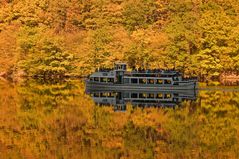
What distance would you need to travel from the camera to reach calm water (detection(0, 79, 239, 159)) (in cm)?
2208

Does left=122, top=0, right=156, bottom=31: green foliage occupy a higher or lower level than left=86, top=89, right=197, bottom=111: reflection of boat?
higher

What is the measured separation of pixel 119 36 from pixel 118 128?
160ft

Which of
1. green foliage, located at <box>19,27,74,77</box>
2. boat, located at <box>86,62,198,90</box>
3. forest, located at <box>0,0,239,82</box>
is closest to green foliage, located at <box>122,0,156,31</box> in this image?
forest, located at <box>0,0,239,82</box>

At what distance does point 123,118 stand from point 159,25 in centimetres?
5294

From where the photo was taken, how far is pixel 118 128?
27016 mm

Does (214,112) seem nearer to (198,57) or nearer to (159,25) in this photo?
(198,57)

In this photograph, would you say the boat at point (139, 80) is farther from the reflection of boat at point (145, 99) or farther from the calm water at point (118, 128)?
the calm water at point (118, 128)

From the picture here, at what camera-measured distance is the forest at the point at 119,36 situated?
66.8 m

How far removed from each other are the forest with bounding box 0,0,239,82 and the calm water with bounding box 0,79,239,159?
2642cm

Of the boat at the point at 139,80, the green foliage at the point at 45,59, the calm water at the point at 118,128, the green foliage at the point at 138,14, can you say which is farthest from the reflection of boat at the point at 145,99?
the green foliage at the point at 138,14

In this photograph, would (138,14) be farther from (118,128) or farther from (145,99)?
(118,128)

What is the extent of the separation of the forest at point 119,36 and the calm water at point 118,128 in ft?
86.7

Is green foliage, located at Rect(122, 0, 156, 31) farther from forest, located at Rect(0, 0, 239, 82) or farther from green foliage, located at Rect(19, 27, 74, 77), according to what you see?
green foliage, located at Rect(19, 27, 74, 77)

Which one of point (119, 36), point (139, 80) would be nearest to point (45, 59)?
point (119, 36)
